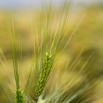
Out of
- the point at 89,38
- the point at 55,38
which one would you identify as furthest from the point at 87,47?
the point at 55,38

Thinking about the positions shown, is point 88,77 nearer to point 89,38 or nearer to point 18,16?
point 89,38

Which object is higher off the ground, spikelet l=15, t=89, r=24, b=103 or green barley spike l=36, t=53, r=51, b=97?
green barley spike l=36, t=53, r=51, b=97

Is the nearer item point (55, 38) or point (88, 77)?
point (55, 38)

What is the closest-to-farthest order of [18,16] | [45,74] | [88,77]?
[45,74] → [88,77] → [18,16]

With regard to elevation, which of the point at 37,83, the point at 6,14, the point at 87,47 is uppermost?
the point at 37,83

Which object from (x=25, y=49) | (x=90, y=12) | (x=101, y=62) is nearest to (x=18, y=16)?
(x=25, y=49)

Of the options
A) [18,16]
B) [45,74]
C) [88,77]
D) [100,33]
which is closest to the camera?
[45,74]

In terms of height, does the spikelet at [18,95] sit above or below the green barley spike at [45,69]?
below

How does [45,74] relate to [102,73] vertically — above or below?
above

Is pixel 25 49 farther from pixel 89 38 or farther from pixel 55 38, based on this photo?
pixel 55 38
